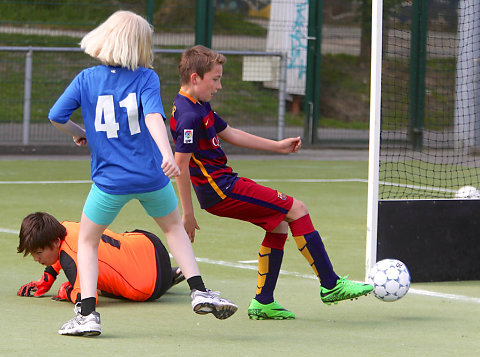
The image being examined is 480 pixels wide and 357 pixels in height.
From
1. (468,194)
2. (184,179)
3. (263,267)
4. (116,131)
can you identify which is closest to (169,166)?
(116,131)

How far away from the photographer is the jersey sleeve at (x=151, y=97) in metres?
5.14

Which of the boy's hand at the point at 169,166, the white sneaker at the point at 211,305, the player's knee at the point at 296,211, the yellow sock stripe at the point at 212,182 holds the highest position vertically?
the boy's hand at the point at 169,166

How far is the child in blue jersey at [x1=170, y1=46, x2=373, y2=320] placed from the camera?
5.70 metres

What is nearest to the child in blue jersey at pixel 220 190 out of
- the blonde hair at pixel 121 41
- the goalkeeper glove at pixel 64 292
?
the blonde hair at pixel 121 41

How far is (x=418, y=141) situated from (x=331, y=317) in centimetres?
1229

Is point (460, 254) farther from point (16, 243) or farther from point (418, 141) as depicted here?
point (418, 141)

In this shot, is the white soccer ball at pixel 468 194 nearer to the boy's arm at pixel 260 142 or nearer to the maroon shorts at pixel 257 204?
the boy's arm at pixel 260 142

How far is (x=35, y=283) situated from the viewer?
633 cm

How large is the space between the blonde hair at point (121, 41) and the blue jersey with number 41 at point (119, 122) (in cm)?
10

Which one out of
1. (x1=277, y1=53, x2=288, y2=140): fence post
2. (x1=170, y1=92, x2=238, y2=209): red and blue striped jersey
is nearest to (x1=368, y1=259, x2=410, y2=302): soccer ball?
(x1=170, y1=92, x2=238, y2=209): red and blue striped jersey

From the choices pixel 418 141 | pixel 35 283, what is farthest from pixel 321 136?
pixel 35 283

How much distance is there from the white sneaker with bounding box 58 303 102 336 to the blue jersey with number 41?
0.66 metres

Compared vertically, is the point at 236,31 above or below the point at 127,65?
above

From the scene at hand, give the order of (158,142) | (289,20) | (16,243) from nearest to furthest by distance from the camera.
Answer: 1. (158,142)
2. (16,243)
3. (289,20)
